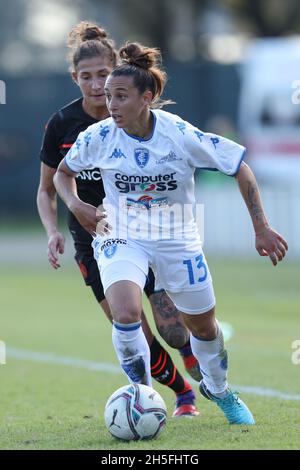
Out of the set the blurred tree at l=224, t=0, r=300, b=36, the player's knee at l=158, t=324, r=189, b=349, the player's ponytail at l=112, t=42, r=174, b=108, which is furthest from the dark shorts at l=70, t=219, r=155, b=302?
the blurred tree at l=224, t=0, r=300, b=36

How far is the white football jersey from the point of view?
259 inches

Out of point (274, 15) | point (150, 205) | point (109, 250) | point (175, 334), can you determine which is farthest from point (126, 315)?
point (274, 15)

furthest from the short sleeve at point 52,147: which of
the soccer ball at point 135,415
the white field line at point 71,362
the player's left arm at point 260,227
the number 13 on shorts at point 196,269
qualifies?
the white field line at point 71,362

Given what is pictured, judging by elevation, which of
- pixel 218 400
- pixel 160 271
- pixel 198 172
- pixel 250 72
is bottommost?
pixel 198 172

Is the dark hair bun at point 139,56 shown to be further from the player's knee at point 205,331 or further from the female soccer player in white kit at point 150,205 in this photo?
the player's knee at point 205,331

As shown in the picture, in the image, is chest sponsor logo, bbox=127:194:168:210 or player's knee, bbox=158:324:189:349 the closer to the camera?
chest sponsor logo, bbox=127:194:168:210

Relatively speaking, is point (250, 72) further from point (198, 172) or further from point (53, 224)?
point (53, 224)

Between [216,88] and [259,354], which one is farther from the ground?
[259,354]

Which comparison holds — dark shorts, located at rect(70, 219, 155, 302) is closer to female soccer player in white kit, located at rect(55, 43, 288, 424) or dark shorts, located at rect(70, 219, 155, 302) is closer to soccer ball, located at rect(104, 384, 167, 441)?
female soccer player in white kit, located at rect(55, 43, 288, 424)

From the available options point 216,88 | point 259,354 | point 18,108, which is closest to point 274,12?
point 216,88

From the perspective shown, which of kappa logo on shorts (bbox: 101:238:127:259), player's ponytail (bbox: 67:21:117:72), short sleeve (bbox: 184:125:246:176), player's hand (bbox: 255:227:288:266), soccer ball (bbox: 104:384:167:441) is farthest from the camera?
player's ponytail (bbox: 67:21:117:72)

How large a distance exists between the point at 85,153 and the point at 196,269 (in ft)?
3.18

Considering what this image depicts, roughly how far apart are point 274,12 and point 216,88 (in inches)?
261

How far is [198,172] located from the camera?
27266 mm
